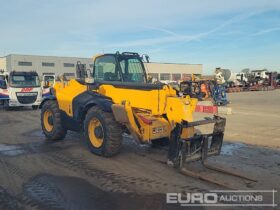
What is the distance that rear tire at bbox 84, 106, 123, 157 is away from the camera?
7398 millimetres

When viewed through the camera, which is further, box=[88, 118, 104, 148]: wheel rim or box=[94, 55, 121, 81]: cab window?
box=[94, 55, 121, 81]: cab window

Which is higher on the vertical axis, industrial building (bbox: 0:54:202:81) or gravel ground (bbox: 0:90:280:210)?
industrial building (bbox: 0:54:202:81)

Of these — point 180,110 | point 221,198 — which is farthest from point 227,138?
point 221,198

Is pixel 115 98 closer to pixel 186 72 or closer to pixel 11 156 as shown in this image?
pixel 11 156

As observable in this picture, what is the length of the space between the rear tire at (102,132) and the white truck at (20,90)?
11.9 m

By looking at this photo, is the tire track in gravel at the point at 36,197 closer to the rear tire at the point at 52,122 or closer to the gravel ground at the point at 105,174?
the gravel ground at the point at 105,174

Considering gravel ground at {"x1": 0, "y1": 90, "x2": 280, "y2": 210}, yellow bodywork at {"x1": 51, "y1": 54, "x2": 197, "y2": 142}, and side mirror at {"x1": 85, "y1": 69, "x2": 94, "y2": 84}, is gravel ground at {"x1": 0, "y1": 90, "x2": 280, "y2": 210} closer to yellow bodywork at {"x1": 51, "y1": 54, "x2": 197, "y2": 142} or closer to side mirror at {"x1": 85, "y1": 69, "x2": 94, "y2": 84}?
yellow bodywork at {"x1": 51, "y1": 54, "x2": 197, "y2": 142}

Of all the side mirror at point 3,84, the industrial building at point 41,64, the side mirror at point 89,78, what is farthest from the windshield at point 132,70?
the industrial building at point 41,64

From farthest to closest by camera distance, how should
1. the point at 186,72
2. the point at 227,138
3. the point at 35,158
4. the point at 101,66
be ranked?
the point at 186,72 → the point at 227,138 → the point at 101,66 → the point at 35,158

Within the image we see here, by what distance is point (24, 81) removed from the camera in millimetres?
19422

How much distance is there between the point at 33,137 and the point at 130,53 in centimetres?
392

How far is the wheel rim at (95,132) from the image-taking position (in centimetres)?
771

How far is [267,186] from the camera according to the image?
5828mm

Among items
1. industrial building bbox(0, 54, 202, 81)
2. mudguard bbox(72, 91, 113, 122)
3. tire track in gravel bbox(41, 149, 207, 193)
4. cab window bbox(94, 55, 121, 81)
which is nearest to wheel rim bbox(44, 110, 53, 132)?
mudguard bbox(72, 91, 113, 122)
